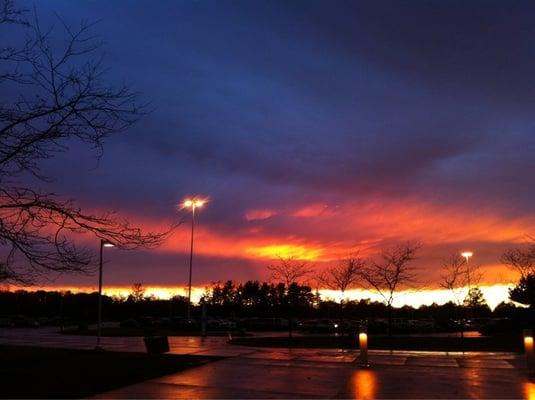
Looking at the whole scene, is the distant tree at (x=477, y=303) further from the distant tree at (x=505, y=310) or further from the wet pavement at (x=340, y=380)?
the wet pavement at (x=340, y=380)

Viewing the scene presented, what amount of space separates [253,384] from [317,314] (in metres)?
101

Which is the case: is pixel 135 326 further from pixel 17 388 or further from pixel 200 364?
pixel 17 388

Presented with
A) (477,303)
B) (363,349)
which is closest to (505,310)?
(477,303)

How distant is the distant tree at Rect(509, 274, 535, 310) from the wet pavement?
83.5ft

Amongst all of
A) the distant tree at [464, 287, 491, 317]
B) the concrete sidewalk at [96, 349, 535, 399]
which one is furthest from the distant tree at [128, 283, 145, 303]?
the concrete sidewalk at [96, 349, 535, 399]

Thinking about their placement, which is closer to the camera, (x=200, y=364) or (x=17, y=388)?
(x=17, y=388)

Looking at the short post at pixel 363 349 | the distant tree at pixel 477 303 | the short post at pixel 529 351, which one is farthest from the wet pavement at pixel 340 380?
the distant tree at pixel 477 303

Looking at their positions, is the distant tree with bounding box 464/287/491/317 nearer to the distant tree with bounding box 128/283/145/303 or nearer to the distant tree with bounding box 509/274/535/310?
the distant tree with bounding box 509/274/535/310

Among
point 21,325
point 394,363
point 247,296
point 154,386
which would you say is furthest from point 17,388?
point 247,296

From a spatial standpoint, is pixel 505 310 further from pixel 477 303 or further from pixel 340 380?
pixel 340 380

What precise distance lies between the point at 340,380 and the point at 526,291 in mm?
36929

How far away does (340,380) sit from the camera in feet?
45.4

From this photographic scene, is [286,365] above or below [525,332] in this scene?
below

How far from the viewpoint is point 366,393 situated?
1208 centimetres
